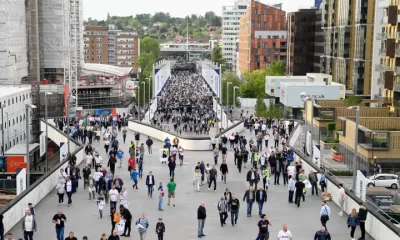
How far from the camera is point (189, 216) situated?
22.4 meters

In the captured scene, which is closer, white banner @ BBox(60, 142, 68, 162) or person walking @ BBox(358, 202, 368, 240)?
person walking @ BBox(358, 202, 368, 240)

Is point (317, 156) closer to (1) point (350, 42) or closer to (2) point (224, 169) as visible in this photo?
(2) point (224, 169)

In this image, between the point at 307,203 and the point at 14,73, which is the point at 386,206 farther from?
the point at 14,73

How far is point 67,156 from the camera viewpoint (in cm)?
3138

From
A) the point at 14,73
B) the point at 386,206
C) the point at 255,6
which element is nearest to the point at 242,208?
the point at 386,206

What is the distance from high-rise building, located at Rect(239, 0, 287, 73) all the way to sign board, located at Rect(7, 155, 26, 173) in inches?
3555

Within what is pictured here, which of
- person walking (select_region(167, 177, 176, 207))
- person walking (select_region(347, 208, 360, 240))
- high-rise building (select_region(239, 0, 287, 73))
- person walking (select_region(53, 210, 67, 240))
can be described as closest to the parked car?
person walking (select_region(167, 177, 176, 207))

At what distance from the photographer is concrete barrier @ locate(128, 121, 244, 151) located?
37750 mm

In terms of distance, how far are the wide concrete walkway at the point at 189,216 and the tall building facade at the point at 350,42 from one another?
50914 millimetres

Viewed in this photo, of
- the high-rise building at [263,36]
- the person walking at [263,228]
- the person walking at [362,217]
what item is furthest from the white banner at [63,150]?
the high-rise building at [263,36]

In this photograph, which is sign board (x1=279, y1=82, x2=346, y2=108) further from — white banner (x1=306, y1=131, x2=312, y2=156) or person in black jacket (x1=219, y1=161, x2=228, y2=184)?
person in black jacket (x1=219, y1=161, x2=228, y2=184)

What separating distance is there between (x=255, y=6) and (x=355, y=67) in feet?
202

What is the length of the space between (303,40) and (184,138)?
253ft

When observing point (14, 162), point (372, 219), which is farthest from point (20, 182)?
point (14, 162)
